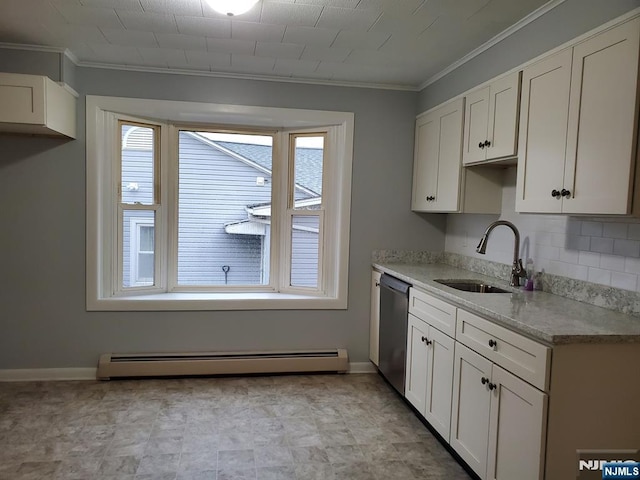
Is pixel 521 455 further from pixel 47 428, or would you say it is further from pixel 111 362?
pixel 111 362

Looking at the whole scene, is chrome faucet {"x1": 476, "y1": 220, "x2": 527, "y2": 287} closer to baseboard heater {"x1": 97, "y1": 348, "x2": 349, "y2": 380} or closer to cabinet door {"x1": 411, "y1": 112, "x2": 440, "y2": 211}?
cabinet door {"x1": 411, "y1": 112, "x2": 440, "y2": 211}

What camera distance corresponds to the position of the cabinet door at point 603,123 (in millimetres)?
1733

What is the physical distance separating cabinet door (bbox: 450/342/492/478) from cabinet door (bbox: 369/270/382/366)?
4.10 feet

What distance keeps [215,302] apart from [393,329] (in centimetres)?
141

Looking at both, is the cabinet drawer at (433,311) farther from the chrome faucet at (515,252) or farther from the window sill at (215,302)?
the window sill at (215,302)

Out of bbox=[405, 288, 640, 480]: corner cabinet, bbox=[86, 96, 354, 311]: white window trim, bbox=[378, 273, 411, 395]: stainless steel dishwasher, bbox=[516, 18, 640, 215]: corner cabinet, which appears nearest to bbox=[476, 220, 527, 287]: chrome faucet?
bbox=[516, 18, 640, 215]: corner cabinet

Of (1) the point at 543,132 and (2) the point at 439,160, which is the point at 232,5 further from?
(2) the point at 439,160

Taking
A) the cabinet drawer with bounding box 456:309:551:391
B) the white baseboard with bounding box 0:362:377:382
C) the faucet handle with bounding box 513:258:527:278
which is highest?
the faucet handle with bounding box 513:258:527:278

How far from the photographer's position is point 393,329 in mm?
3291

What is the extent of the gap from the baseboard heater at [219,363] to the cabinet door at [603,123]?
89.5 inches

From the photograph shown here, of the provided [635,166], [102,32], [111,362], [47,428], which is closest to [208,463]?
[47,428]

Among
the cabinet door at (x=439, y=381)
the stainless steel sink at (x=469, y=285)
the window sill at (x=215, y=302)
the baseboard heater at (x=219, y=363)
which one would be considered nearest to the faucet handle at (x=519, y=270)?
the stainless steel sink at (x=469, y=285)

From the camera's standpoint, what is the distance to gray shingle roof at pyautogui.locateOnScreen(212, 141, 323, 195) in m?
3.91

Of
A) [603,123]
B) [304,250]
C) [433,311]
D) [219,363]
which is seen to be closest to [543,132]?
[603,123]
